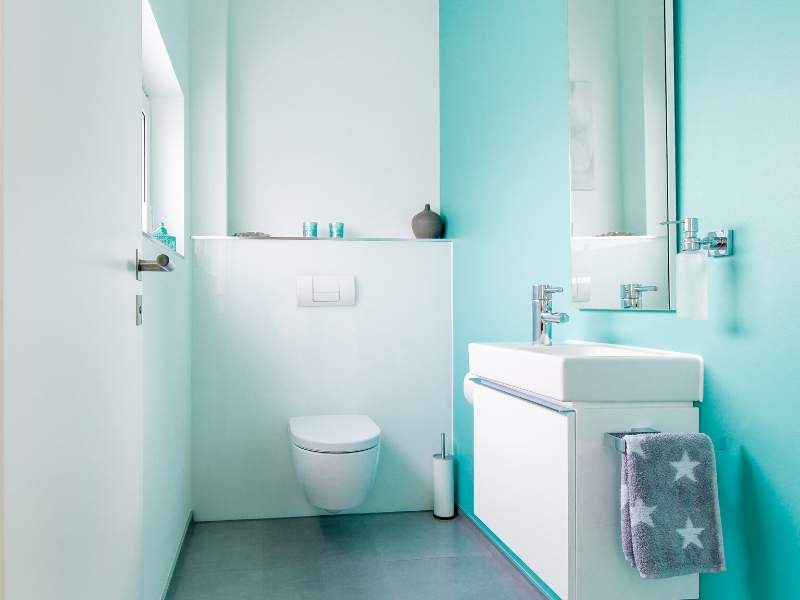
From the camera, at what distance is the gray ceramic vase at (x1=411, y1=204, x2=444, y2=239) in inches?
138

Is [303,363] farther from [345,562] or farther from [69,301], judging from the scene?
[69,301]

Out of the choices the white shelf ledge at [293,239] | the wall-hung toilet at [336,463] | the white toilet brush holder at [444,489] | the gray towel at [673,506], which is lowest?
the white toilet brush holder at [444,489]

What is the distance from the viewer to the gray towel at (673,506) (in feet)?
4.84

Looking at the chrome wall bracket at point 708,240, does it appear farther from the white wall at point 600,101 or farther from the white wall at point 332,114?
the white wall at point 332,114

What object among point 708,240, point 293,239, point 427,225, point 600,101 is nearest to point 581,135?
point 600,101

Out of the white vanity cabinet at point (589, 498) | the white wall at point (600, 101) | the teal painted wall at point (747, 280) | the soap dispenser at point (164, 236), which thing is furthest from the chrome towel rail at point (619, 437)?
the soap dispenser at point (164, 236)

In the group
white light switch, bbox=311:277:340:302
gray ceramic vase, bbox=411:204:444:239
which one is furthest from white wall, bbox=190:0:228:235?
gray ceramic vase, bbox=411:204:444:239

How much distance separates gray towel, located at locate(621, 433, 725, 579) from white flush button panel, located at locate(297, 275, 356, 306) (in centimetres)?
209

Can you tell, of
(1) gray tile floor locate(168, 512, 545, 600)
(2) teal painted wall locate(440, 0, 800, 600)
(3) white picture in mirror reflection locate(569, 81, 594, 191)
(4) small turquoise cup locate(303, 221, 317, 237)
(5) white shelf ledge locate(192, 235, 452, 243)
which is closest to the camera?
(2) teal painted wall locate(440, 0, 800, 600)

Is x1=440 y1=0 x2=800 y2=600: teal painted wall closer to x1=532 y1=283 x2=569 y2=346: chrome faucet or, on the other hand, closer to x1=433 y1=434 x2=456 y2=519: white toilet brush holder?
x1=532 y1=283 x2=569 y2=346: chrome faucet

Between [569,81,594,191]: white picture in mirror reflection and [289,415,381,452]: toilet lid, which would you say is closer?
[569,81,594,191]: white picture in mirror reflection

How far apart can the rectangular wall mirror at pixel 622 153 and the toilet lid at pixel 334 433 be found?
105 cm

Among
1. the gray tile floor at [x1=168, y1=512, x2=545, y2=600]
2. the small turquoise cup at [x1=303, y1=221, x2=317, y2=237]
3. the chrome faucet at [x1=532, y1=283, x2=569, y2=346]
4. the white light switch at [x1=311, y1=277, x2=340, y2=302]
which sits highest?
the small turquoise cup at [x1=303, y1=221, x2=317, y2=237]

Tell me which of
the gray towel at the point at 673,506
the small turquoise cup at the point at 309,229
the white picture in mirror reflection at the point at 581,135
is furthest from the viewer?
the small turquoise cup at the point at 309,229
